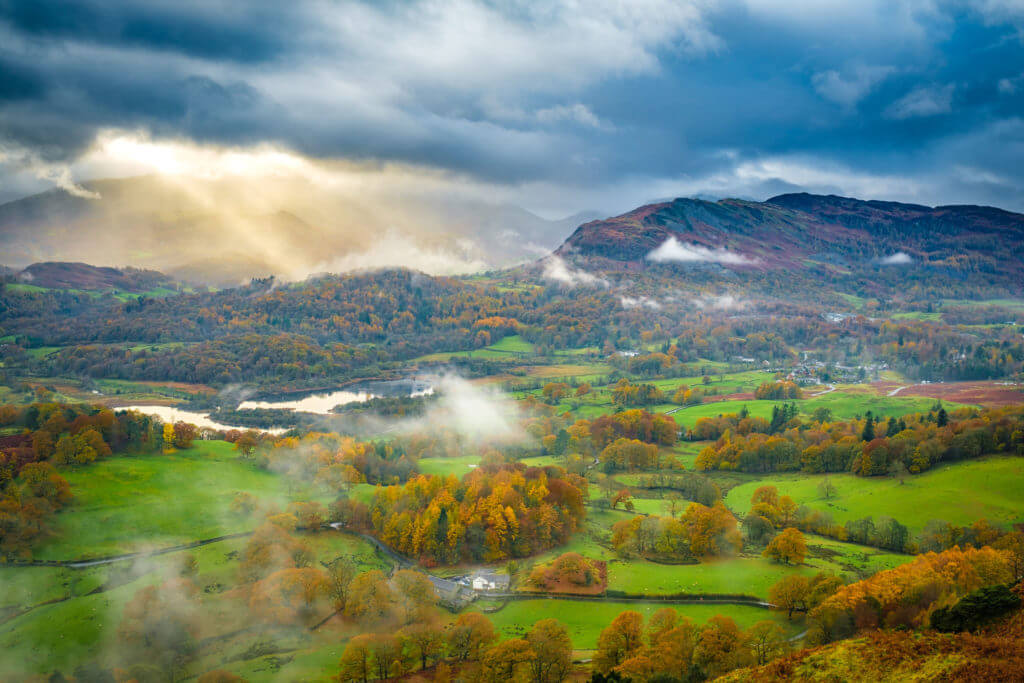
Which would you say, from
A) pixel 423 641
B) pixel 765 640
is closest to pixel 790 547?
pixel 765 640

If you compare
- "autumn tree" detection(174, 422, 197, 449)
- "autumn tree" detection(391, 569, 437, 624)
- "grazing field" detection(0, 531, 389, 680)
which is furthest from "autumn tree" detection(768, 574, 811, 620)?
"autumn tree" detection(174, 422, 197, 449)

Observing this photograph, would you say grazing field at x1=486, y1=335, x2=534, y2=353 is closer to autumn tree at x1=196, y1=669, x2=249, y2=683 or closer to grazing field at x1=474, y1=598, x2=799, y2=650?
grazing field at x1=474, y1=598, x2=799, y2=650

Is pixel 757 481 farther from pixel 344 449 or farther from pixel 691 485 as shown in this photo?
pixel 344 449

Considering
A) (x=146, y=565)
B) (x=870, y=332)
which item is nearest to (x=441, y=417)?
(x=146, y=565)

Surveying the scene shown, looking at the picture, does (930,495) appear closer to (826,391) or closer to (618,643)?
(618,643)

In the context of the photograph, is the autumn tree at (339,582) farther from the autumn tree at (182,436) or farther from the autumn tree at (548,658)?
the autumn tree at (182,436)
